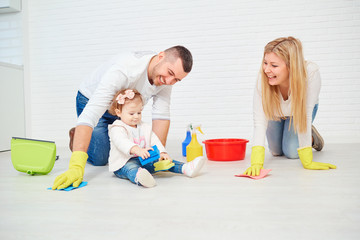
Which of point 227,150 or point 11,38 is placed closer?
point 227,150

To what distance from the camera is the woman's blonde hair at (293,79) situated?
205cm

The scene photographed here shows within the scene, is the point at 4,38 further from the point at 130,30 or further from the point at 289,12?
the point at 289,12

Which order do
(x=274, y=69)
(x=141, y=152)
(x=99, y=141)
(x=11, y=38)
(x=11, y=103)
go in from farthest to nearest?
1. (x=11, y=38)
2. (x=11, y=103)
3. (x=99, y=141)
4. (x=274, y=69)
5. (x=141, y=152)

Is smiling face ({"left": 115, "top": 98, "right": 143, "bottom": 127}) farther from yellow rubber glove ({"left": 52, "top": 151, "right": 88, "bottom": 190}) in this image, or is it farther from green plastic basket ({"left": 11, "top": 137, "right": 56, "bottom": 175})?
green plastic basket ({"left": 11, "top": 137, "right": 56, "bottom": 175})

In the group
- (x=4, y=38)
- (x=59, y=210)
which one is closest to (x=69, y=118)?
(x=4, y=38)

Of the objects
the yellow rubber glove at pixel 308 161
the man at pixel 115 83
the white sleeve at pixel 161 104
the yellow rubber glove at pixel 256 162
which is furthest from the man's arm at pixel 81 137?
the yellow rubber glove at pixel 308 161

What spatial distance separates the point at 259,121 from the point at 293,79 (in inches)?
13.5

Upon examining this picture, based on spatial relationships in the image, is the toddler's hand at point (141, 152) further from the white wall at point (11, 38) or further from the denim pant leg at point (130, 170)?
the white wall at point (11, 38)

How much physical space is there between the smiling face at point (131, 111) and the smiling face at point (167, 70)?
0.63ft

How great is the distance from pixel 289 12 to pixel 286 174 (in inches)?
88.6

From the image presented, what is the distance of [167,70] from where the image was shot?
201cm

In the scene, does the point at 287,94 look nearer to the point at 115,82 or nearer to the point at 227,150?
the point at 227,150

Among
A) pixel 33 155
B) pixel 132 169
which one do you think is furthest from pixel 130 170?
pixel 33 155

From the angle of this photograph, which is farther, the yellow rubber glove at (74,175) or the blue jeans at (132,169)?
the blue jeans at (132,169)
